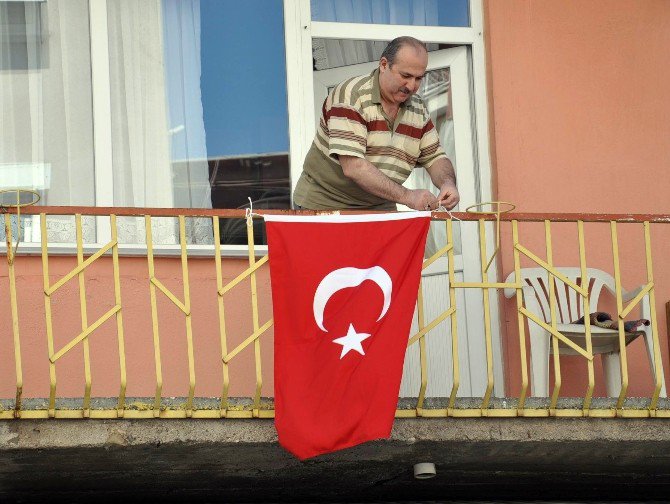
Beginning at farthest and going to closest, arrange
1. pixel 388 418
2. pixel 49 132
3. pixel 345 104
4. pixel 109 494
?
pixel 49 132 < pixel 109 494 < pixel 345 104 < pixel 388 418

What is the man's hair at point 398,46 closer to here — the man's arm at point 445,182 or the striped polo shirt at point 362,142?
the striped polo shirt at point 362,142

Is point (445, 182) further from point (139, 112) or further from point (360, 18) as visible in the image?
point (139, 112)

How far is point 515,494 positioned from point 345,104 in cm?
261

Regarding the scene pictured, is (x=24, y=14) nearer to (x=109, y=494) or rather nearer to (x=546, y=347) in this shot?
(x=109, y=494)

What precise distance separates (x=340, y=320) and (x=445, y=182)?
1.16m

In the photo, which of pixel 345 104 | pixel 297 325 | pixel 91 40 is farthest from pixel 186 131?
pixel 297 325

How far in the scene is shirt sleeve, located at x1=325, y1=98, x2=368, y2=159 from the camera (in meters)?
8.09

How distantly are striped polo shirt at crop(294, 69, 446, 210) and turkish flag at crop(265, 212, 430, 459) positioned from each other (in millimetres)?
560

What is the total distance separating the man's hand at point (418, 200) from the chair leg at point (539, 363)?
121 centimetres

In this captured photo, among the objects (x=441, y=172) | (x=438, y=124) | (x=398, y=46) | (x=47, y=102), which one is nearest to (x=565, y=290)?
(x=438, y=124)

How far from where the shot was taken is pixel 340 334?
7.62 m

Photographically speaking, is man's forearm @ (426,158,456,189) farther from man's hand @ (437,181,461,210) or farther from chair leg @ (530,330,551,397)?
chair leg @ (530,330,551,397)

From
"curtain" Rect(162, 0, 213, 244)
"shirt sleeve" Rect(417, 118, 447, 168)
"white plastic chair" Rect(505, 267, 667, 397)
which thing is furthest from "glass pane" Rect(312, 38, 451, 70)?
"white plastic chair" Rect(505, 267, 667, 397)

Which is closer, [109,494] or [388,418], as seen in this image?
[388,418]
